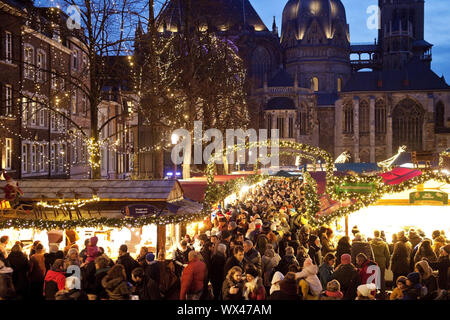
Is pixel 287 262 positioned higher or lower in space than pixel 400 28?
lower

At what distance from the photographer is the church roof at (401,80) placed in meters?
87.6

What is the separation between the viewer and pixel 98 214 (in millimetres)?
13359

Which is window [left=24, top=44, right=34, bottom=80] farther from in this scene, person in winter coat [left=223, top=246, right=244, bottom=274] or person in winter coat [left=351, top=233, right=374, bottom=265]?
person in winter coat [left=351, top=233, right=374, bottom=265]

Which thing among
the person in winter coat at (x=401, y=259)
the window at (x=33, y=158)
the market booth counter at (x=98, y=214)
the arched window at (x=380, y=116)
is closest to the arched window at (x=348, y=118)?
the arched window at (x=380, y=116)

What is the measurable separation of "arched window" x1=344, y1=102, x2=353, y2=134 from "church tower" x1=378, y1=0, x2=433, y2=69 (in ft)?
61.4

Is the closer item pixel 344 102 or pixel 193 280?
pixel 193 280

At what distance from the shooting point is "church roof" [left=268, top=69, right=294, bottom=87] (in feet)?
287

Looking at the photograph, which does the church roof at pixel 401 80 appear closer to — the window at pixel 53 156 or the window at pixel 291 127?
the window at pixel 291 127

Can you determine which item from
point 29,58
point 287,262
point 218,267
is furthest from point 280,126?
point 287,262

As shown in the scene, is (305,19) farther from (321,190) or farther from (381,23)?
(321,190)

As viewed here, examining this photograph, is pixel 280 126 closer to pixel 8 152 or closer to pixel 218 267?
pixel 8 152

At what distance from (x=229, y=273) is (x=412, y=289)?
8.64ft

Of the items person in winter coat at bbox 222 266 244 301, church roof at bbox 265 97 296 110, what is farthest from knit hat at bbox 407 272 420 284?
church roof at bbox 265 97 296 110
